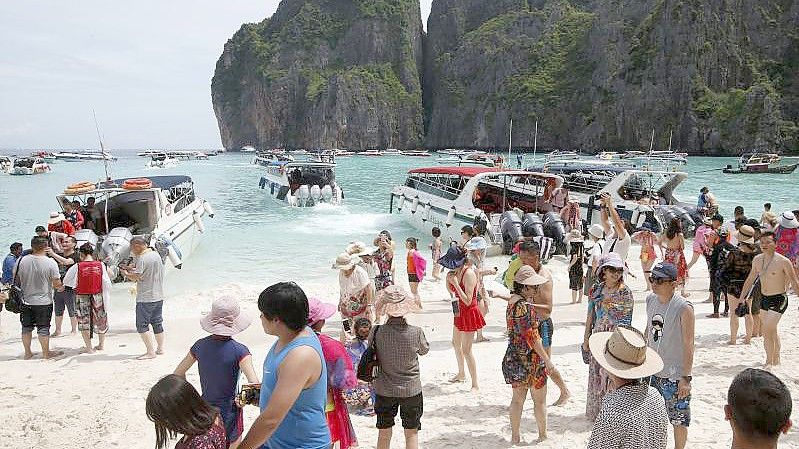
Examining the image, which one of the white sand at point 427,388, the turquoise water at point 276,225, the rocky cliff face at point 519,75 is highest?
the rocky cliff face at point 519,75

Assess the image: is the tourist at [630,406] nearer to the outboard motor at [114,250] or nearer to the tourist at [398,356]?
the tourist at [398,356]

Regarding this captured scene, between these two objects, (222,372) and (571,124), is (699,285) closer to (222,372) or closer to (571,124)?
(222,372)

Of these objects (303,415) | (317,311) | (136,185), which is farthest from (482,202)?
(303,415)

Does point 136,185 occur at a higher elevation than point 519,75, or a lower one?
lower

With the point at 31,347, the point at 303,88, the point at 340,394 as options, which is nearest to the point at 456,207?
the point at 31,347

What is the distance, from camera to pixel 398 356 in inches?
151

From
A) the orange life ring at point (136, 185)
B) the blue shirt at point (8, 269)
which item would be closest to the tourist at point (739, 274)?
the blue shirt at point (8, 269)

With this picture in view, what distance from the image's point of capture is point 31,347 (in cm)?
802

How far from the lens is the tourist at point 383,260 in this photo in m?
8.59

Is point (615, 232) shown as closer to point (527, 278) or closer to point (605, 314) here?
point (605, 314)

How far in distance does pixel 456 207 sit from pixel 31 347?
1085 cm

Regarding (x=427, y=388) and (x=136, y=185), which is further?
(x=136, y=185)

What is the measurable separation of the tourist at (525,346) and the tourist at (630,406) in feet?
4.20

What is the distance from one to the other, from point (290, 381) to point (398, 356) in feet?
4.84
